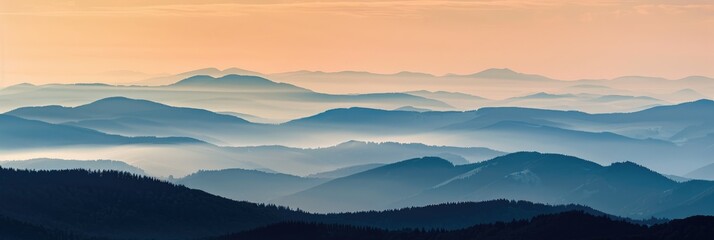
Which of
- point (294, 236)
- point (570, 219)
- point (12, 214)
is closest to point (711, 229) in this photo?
point (570, 219)

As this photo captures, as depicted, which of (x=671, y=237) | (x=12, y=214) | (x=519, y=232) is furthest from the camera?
(x=12, y=214)

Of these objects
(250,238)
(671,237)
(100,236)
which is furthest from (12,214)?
(671,237)

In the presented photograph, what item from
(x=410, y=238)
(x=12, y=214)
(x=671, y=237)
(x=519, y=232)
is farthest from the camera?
(x=12, y=214)

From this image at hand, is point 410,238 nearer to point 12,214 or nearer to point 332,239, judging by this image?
point 332,239

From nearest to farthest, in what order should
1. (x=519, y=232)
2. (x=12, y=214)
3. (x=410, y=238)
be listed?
(x=519, y=232)
(x=410, y=238)
(x=12, y=214)

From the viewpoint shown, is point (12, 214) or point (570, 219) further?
point (12, 214)

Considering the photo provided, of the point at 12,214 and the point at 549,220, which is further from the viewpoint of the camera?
the point at 12,214

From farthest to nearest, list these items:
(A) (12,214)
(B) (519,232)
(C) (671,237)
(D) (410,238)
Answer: (A) (12,214) → (D) (410,238) → (B) (519,232) → (C) (671,237)

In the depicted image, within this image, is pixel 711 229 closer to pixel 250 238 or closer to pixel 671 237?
pixel 671 237

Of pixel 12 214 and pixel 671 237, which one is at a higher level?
pixel 12 214
